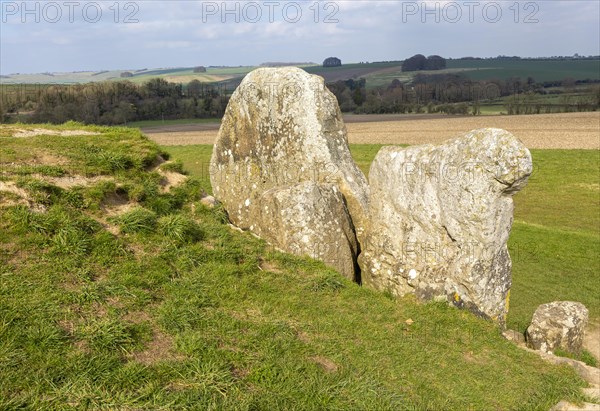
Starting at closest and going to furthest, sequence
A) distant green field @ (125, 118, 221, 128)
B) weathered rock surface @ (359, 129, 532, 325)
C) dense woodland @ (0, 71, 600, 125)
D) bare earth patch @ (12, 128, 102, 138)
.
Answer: weathered rock surface @ (359, 129, 532, 325), bare earth patch @ (12, 128, 102, 138), dense woodland @ (0, 71, 600, 125), distant green field @ (125, 118, 221, 128)

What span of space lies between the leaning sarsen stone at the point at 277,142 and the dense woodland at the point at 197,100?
46.8 m

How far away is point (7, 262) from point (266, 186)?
8.21m

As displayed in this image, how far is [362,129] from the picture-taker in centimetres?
7225

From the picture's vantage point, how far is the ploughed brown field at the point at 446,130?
5588 cm

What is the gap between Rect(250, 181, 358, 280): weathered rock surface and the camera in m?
13.6

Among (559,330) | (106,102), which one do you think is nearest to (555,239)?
(559,330)

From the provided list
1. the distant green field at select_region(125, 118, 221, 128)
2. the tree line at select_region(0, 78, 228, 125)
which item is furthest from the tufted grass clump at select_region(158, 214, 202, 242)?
the distant green field at select_region(125, 118, 221, 128)

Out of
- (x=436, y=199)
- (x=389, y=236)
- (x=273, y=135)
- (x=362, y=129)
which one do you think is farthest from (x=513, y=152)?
(x=362, y=129)

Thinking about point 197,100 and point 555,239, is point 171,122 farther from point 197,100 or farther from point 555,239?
point 555,239

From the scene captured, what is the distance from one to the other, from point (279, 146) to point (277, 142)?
0.48 feet

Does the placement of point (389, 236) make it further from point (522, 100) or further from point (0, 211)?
point (522, 100)

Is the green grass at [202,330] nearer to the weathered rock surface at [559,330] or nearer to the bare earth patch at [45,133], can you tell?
the weathered rock surface at [559,330]

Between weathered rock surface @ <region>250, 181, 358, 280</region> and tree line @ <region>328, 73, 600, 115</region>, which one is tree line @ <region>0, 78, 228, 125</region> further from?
weathered rock surface @ <region>250, 181, 358, 280</region>

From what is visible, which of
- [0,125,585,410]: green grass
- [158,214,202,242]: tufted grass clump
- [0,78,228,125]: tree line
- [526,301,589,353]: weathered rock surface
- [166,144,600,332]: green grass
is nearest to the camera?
[0,125,585,410]: green grass
